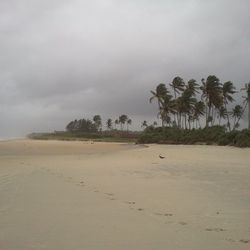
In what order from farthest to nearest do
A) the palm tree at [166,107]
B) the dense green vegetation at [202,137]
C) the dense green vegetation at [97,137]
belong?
1. the dense green vegetation at [97,137]
2. the palm tree at [166,107]
3. the dense green vegetation at [202,137]

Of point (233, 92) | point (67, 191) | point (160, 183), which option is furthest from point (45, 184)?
point (233, 92)

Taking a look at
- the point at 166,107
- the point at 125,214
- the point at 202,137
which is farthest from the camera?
the point at 166,107

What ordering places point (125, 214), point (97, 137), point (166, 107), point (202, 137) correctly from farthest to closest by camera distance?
Result: point (97, 137) < point (166, 107) < point (202, 137) < point (125, 214)

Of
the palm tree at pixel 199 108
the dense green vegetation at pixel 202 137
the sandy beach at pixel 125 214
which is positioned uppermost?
the palm tree at pixel 199 108

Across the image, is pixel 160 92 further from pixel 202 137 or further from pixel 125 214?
pixel 125 214

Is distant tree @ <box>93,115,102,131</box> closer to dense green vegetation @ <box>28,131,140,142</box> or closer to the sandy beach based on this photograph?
dense green vegetation @ <box>28,131,140,142</box>

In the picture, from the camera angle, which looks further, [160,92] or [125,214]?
[160,92]

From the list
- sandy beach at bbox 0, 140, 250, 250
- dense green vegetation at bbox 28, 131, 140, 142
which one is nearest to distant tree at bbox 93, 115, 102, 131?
dense green vegetation at bbox 28, 131, 140, 142

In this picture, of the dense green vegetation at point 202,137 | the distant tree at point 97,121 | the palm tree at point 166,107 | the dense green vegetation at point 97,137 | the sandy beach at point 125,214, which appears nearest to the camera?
the sandy beach at point 125,214

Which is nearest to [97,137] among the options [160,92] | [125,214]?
[160,92]

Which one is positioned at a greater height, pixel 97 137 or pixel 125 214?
pixel 97 137

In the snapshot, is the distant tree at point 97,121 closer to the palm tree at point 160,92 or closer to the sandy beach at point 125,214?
the palm tree at point 160,92

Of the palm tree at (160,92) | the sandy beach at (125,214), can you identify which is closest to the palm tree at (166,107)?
the palm tree at (160,92)

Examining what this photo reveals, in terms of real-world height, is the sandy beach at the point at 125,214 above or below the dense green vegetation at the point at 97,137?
below
